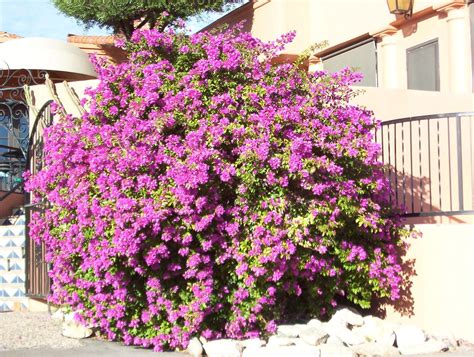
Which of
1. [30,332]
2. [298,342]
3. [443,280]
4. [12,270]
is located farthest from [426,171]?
[12,270]

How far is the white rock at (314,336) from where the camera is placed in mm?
6746

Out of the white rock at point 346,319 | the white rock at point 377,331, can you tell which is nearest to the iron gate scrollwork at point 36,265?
the white rock at point 346,319

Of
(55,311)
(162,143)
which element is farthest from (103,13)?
(162,143)

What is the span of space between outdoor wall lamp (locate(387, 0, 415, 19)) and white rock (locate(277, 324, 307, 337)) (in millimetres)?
6364

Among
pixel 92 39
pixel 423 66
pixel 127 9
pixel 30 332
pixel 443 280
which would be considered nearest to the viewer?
pixel 443 280

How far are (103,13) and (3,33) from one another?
3.35 meters

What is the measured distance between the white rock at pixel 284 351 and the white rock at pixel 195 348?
1.56 feet

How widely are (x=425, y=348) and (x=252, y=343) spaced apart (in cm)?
166

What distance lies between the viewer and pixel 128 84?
740cm

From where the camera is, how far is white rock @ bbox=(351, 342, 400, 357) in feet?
21.9

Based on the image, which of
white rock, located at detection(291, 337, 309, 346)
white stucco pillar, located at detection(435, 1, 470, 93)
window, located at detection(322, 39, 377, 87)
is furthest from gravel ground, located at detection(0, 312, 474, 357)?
window, located at detection(322, 39, 377, 87)

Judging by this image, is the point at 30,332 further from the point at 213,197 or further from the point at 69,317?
the point at 213,197

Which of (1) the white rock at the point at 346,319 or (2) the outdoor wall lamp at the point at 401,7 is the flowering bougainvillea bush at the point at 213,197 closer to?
(1) the white rock at the point at 346,319

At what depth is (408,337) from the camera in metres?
6.96
